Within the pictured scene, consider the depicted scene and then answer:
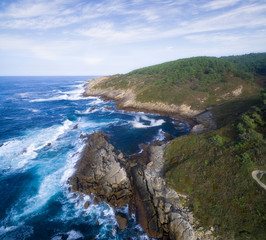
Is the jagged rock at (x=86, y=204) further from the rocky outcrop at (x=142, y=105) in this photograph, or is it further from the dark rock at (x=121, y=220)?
the rocky outcrop at (x=142, y=105)

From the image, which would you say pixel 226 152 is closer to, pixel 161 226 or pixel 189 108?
pixel 161 226

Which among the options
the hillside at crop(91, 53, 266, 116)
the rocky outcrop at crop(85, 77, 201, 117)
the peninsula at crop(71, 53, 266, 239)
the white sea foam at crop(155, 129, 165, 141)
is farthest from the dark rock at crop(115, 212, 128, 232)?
the hillside at crop(91, 53, 266, 116)

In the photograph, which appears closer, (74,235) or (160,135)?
(74,235)

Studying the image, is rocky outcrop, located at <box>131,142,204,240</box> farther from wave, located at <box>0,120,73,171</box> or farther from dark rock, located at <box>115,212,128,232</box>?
wave, located at <box>0,120,73,171</box>

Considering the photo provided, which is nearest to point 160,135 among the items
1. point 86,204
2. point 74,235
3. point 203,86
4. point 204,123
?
point 204,123

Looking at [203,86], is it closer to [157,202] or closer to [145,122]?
[145,122]

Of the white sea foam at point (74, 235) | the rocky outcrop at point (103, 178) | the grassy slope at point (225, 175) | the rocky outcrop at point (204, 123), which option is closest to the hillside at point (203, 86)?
the rocky outcrop at point (204, 123)

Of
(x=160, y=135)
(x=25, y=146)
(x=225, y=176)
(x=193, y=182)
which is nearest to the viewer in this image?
(x=225, y=176)

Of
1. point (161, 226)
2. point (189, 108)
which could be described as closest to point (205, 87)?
point (189, 108)
